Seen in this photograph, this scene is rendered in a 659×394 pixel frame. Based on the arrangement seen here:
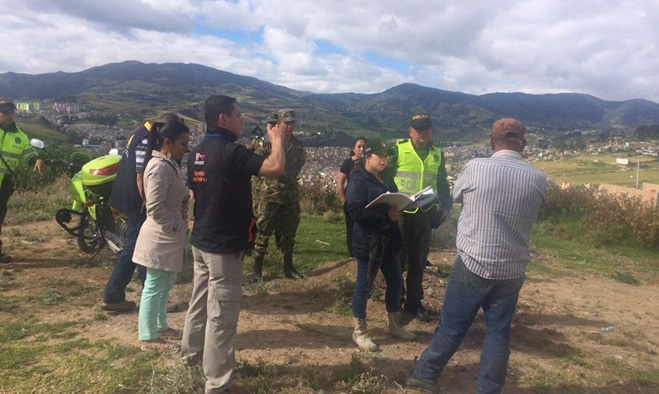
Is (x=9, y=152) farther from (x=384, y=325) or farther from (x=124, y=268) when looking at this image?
(x=384, y=325)

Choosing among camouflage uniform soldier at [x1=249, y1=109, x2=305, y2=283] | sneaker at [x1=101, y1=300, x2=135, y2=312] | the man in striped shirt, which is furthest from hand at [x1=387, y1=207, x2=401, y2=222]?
sneaker at [x1=101, y1=300, x2=135, y2=312]

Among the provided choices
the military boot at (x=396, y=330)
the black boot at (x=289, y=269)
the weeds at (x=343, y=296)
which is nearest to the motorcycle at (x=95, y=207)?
the black boot at (x=289, y=269)

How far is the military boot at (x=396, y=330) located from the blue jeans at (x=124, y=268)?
2.40 metres

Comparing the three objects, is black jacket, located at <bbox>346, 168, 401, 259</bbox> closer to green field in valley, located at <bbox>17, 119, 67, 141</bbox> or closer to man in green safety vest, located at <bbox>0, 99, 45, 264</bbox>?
man in green safety vest, located at <bbox>0, 99, 45, 264</bbox>

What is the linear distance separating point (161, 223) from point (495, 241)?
2.35 m

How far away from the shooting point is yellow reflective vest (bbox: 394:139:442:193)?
4336 millimetres

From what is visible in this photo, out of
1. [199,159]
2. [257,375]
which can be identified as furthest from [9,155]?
[257,375]

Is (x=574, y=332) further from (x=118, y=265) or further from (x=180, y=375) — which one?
(x=118, y=265)

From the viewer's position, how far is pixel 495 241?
2848 mm

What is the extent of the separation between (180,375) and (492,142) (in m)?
2.54

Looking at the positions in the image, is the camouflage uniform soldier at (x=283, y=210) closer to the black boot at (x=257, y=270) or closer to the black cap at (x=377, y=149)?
the black boot at (x=257, y=270)

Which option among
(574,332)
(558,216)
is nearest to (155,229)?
(574,332)

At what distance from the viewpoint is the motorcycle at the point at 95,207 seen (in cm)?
524

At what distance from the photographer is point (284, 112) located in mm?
5324
